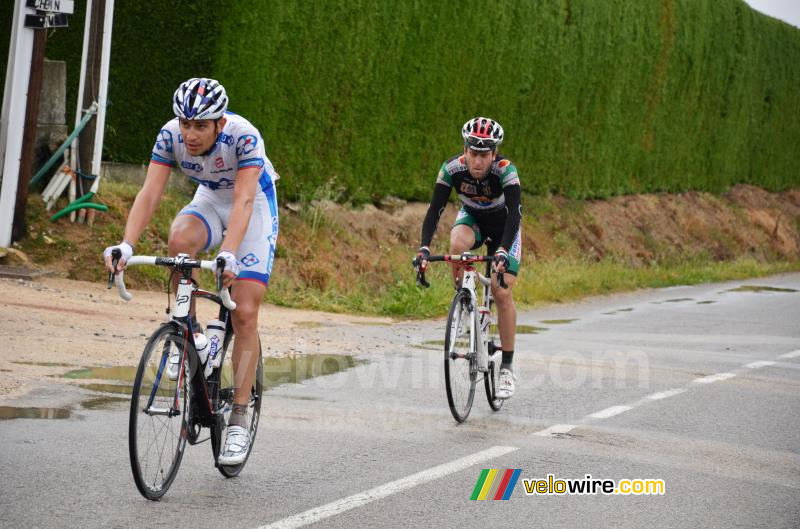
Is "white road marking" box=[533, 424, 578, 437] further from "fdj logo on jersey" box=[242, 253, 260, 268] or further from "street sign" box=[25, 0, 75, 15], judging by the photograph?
"street sign" box=[25, 0, 75, 15]

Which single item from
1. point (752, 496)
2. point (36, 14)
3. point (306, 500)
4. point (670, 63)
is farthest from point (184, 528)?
point (670, 63)

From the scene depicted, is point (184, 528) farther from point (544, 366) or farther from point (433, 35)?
point (433, 35)

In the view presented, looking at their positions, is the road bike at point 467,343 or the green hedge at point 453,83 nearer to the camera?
the road bike at point 467,343

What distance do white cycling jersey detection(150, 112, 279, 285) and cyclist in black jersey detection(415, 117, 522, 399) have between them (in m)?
1.98

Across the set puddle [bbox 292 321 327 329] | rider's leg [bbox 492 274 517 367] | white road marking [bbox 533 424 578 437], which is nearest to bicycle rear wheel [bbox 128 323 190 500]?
white road marking [bbox 533 424 578 437]

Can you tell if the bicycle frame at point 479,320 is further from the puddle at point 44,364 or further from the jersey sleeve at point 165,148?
the puddle at point 44,364

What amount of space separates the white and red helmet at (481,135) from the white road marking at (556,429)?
2045 mm

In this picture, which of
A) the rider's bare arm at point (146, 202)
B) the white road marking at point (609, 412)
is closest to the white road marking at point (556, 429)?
the white road marking at point (609, 412)

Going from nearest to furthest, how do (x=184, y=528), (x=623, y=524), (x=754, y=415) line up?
1. (x=184, y=528)
2. (x=623, y=524)
3. (x=754, y=415)

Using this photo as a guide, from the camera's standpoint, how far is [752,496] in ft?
20.5

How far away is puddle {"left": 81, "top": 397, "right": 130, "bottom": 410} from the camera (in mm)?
7406

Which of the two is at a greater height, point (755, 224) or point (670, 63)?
point (670, 63)

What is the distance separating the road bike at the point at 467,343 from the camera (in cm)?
781

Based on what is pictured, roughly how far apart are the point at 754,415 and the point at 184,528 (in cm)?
540
